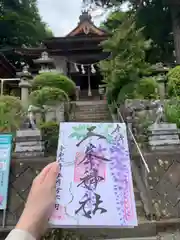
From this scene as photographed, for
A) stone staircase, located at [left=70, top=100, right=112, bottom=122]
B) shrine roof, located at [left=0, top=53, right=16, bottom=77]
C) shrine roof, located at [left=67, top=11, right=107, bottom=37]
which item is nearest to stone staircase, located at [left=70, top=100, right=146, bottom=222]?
stone staircase, located at [left=70, top=100, right=112, bottom=122]

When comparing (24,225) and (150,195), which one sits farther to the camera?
(150,195)

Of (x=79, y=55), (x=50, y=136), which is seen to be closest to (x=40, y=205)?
(x=50, y=136)

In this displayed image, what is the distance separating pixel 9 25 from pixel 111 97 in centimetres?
1541

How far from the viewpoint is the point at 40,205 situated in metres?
1.17

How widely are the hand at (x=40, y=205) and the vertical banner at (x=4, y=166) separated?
9.79 feet

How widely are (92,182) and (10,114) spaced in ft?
16.1

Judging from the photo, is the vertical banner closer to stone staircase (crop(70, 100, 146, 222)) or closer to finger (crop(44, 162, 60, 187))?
finger (crop(44, 162, 60, 187))

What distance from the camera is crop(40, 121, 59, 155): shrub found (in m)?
5.53

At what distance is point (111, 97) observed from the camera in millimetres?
9625

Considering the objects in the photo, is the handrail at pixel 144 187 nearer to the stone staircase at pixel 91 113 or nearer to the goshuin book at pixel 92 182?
the goshuin book at pixel 92 182

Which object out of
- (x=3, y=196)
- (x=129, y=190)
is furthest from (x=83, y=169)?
(x=3, y=196)

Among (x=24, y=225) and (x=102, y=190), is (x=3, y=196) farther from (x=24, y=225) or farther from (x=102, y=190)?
(x=24, y=225)

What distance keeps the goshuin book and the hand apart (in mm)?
450

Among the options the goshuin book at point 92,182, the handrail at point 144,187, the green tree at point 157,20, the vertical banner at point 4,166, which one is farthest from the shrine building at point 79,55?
the goshuin book at point 92,182
